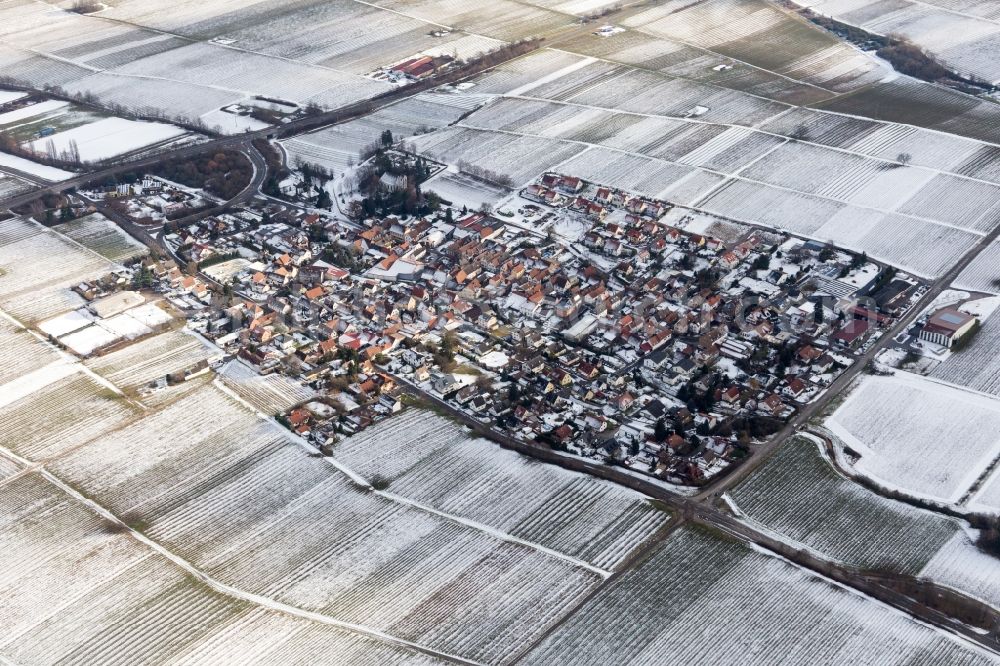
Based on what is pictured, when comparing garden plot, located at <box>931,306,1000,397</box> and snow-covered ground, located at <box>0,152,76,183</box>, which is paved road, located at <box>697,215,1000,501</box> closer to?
garden plot, located at <box>931,306,1000,397</box>

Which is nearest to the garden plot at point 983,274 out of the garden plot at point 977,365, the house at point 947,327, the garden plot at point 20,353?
the house at point 947,327

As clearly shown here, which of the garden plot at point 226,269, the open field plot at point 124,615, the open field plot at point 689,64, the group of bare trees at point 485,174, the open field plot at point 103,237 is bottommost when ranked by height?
the open field plot at point 124,615

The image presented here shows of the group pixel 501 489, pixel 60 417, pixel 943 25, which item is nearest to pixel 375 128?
pixel 60 417

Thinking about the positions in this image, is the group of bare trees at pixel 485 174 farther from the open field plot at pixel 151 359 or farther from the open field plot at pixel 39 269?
the open field plot at pixel 151 359

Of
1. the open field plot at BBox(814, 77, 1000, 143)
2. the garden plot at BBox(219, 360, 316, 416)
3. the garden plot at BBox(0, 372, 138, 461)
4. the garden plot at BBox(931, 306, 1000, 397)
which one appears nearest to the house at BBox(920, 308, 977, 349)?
the garden plot at BBox(931, 306, 1000, 397)

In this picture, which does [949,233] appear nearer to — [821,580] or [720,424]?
[720,424]

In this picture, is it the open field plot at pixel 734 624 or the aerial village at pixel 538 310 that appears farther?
the aerial village at pixel 538 310
